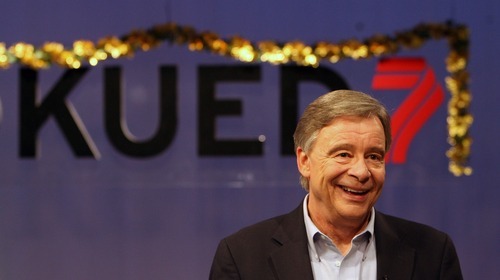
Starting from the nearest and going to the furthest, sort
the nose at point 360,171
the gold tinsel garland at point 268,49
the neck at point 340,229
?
the nose at point 360,171 < the neck at point 340,229 < the gold tinsel garland at point 268,49

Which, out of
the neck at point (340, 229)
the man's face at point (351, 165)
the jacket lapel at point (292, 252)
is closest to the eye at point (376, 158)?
the man's face at point (351, 165)

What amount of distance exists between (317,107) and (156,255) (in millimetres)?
2852

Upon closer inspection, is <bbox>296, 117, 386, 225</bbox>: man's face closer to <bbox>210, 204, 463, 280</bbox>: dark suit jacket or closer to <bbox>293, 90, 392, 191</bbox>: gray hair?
<bbox>293, 90, 392, 191</bbox>: gray hair

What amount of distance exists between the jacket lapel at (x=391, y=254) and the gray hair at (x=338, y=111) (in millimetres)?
233

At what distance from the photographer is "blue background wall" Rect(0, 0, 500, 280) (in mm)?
4559

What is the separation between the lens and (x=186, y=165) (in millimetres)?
4602

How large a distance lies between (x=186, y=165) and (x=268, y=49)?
0.86m

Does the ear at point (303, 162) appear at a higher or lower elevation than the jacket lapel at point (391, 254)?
higher

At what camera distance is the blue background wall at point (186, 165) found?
15.0 feet

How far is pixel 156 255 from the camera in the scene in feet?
15.1

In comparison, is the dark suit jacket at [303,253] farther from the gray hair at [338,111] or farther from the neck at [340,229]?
the gray hair at [338,111]

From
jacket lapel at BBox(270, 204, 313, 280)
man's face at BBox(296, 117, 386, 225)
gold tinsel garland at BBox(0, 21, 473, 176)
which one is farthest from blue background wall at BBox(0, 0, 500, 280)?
man's face at BBox(296, 117, 386, 225)

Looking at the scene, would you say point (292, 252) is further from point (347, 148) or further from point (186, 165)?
point (186, 165)

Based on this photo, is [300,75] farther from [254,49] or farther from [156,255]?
[156,255]
